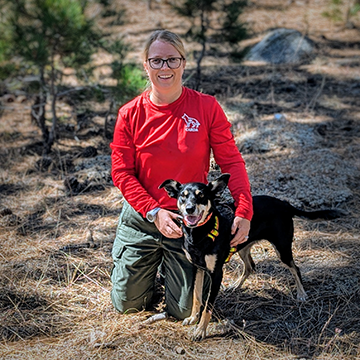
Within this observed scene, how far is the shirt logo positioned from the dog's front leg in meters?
1.00

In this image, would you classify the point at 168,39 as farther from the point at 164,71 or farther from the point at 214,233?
the point at 214,233

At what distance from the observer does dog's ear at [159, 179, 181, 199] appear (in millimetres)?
2689

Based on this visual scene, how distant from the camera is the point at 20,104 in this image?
9062mm

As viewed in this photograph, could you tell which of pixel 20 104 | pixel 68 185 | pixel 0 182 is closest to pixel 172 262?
pixel 68 185

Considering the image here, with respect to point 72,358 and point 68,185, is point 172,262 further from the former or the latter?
point 68,185

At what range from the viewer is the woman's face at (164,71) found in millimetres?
2871

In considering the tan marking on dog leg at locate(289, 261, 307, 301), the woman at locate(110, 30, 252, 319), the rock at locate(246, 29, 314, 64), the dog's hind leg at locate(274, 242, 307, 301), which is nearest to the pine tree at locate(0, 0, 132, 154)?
the woman at locate(110, 30, 252, 319)

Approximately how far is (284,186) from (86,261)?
2.42 m

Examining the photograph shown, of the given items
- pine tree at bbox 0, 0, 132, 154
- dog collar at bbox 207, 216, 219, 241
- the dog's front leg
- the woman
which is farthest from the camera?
pine tree at bbox 0, 0, 132, 154

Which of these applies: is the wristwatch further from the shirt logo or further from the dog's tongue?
the shirt logo

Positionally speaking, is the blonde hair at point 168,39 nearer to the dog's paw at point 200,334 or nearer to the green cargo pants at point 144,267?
the green cargo pants at point 144,267

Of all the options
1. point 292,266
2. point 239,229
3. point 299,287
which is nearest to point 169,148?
point 239,229

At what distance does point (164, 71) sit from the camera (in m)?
2.88

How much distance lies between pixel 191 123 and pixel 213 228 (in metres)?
0.72
